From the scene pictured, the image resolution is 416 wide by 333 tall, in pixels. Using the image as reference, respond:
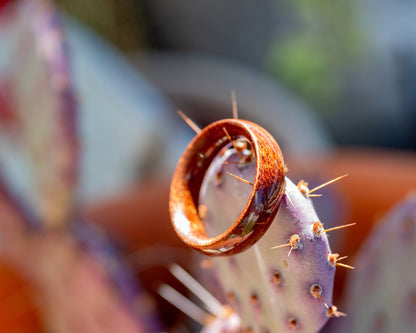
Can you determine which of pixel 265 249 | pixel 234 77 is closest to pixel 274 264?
pixel 265 249

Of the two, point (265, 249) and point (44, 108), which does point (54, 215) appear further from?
point (265, 249)

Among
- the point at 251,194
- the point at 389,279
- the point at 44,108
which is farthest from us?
the point at 44,108

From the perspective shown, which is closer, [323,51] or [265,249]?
[265,249]

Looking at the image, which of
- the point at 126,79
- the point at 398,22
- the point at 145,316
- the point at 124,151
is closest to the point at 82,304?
the point at 145,316

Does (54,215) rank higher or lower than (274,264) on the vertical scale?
lower

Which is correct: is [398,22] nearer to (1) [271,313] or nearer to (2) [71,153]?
(2) [71,153]

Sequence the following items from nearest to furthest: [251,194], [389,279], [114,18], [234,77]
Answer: [251,194] < [389,279] < [234,77] < [114,18]
